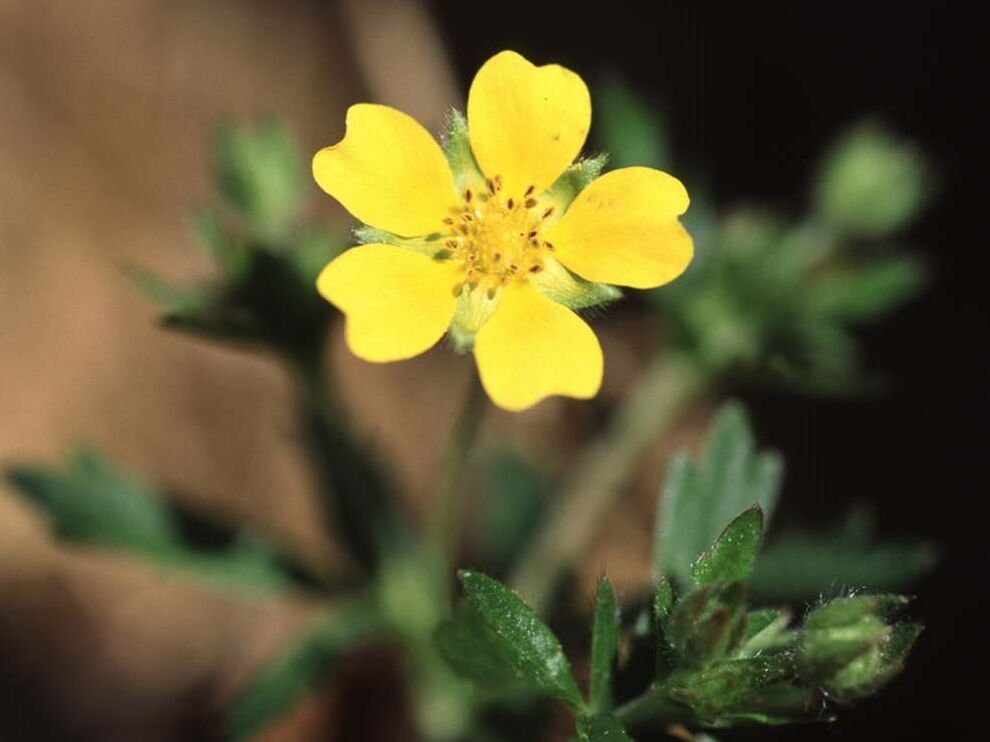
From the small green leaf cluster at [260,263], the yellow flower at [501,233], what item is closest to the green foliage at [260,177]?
the small green leaf cluster at [260,263]

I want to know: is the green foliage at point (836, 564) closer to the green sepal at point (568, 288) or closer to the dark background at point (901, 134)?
the dark background at point (901, 134)

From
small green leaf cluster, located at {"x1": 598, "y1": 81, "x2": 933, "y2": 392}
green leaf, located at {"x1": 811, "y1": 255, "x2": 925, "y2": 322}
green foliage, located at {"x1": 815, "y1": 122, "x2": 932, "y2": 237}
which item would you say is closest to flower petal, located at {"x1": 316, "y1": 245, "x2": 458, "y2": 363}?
small green leaf cluster, located at {"x1": 598, "y1": 81, "x2": 933, "y2": 392}

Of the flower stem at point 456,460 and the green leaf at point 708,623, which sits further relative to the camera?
the flower stem at point 456,460

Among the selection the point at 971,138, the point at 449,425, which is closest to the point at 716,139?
the point at 971,138

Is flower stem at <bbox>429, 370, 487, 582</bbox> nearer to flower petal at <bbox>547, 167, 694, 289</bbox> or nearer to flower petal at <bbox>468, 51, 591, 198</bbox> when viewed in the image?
flower petal at <bbox>547, 167, 694, 289</bbox>

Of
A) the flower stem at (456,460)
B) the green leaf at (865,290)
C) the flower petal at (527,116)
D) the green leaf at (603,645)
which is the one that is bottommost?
the green leaf at (603,645)

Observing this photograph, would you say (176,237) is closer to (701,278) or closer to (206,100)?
(206,100)
